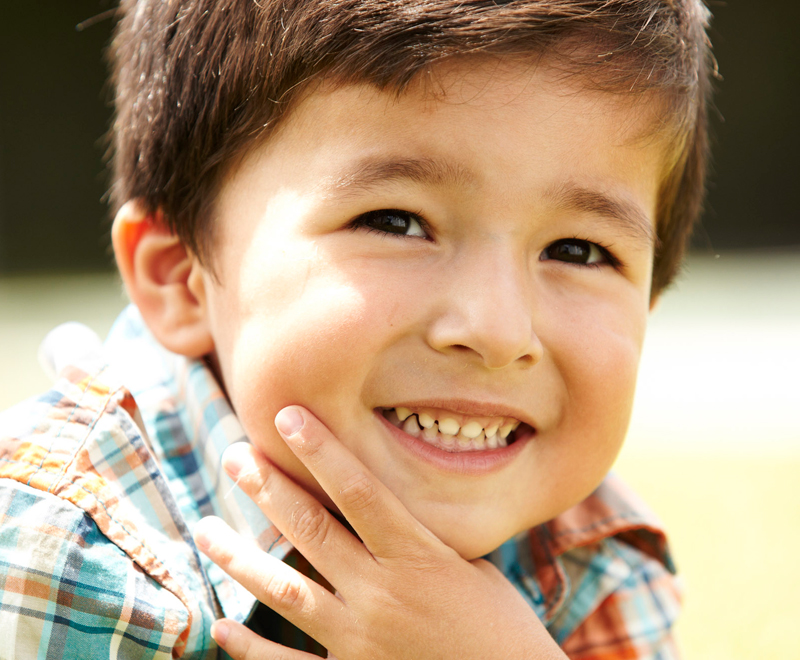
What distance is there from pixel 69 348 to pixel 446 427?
0.59 meters

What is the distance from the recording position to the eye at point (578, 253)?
2.94 ft

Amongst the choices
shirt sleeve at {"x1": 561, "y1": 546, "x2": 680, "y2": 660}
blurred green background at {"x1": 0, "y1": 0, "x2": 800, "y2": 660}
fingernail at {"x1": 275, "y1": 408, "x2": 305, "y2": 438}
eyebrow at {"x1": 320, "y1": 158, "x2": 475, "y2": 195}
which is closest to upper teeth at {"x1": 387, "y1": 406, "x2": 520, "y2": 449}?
fingernail at {"x1": 275, "y1": 408, "x2": 305, "y2": 438}

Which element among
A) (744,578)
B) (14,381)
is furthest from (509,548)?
(14,381)

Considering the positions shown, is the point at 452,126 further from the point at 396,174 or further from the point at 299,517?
the point at 299,517

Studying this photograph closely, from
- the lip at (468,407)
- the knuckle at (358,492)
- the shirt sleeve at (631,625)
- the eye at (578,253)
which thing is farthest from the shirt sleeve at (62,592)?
the shirt sleeve at (631,625)

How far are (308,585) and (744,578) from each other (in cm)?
97

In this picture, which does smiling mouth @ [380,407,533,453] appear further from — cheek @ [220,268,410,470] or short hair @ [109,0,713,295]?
short hair @ [109,0,713,295]

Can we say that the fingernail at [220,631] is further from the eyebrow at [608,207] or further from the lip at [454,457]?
the eyebrow at [608,207]

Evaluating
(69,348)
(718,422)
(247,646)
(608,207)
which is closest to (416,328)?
(608,207)

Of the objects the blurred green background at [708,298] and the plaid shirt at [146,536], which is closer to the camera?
the plaid shirt at [146,536]

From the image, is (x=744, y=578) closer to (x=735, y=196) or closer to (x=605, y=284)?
(x=605, y=284)

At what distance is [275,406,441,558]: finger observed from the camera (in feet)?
2.70

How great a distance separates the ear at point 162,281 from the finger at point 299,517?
18 cm

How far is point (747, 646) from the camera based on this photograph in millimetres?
1264
